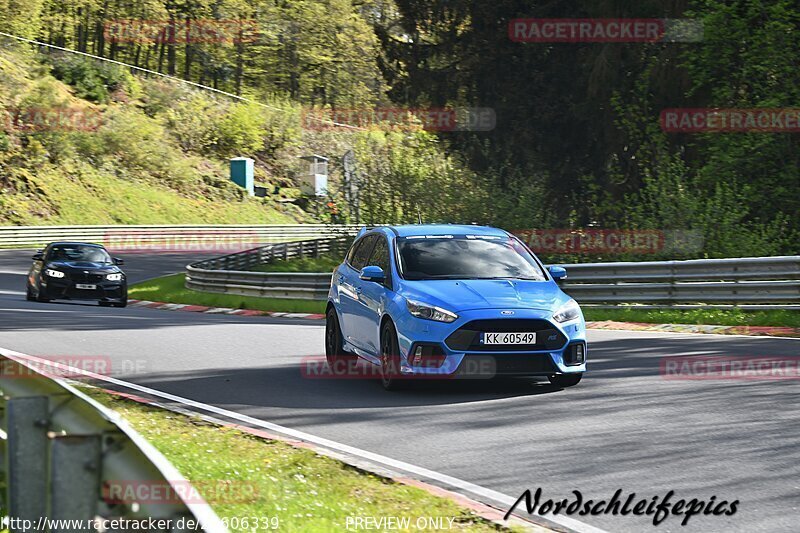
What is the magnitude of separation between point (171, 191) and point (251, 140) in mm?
13416

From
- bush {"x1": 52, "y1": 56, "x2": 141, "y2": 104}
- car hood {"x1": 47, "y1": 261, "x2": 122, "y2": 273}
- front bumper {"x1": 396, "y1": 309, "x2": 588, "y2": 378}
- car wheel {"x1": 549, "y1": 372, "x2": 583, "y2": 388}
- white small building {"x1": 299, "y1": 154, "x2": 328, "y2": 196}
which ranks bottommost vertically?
car wheel {"x1": 549, "y1": 372, "x2": 583, "y2": 388}

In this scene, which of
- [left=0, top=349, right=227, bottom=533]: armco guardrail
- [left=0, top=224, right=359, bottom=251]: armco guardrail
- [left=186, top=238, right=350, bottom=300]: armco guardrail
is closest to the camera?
[left=0, top=349, right=227, bottom=533]: armco guardrail

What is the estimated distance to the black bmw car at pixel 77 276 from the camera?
27297mm

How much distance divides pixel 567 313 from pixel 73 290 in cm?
1808

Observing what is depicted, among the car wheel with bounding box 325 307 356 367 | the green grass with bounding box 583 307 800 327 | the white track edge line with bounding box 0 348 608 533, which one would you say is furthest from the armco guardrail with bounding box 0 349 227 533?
the green grass with bounding box 583 307 800 327

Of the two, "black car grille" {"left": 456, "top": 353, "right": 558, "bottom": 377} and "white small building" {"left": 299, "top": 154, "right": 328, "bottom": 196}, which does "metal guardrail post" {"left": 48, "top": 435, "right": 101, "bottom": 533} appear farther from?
"white small building" {"left": 299, "top": 154, "right": 328, "bottom": 196}

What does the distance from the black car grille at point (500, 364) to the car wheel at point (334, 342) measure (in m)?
2.75

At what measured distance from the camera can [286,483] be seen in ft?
24.6

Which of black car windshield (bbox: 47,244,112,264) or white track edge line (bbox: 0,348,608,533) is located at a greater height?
black car windshield (bbox: 47,244,112,264)

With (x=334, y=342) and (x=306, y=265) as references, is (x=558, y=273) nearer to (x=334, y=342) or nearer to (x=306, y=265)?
(x=334, y=342)

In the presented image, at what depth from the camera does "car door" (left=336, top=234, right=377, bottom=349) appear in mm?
13117

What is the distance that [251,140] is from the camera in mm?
84938

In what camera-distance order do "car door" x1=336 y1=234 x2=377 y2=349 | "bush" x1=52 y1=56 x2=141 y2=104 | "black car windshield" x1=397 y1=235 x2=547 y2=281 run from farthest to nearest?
1. "bush" x1=52 y1=56 x2=141 y2=104
2. "car door" x1=336 y1=234 x2=377 y2=349
3. "black car windshield" x1=397 y1=235 x2=547 y2=281

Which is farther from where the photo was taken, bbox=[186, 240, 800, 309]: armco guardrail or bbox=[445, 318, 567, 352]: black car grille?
bbox=[186, 240, 800, 309]: armco guardrail
